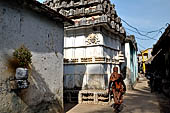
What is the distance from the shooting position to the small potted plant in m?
3.46

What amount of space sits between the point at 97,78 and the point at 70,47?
2526 mm

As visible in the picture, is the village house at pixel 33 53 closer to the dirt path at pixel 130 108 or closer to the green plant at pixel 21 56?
the green plant at pixel 21 56

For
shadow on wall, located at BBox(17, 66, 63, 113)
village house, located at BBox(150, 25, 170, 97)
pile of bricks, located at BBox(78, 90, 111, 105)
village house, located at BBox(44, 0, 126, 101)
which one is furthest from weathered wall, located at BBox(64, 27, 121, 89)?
shadow on wall, located at BBox(17, 66, 63, 113)

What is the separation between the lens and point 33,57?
14.1 ft

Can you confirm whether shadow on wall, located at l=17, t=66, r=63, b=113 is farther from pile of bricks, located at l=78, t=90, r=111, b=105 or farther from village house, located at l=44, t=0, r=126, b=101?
village house, located at l=44, t=0, r=126, b=101

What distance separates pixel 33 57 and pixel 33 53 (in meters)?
0.12

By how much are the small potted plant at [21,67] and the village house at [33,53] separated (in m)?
0.14

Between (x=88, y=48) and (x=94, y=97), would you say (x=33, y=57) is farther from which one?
(x=88, y=48)

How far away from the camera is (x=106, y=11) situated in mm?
9211

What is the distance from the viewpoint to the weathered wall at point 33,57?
11.4 feet

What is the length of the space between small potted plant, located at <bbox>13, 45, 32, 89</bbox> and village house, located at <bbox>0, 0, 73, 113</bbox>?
0.45 ft

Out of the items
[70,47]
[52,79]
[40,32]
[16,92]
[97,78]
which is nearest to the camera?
[16,92]

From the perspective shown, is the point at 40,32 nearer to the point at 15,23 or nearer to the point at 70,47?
the point at 15,23

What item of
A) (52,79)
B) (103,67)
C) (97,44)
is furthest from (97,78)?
(52,79)
